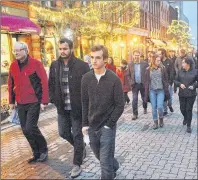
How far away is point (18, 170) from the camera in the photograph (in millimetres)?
5469

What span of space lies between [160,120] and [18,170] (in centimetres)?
392

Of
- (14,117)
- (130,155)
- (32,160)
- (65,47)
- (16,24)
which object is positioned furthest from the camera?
(16,24)

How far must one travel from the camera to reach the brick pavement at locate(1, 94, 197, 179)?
523cm

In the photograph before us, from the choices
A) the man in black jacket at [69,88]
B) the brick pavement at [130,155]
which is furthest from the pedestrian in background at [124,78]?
the man in black jacket at [69,88]

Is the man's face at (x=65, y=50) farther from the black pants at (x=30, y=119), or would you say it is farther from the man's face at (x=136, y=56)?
the man's face at (x=136, y=56)

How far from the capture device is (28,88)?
523cm

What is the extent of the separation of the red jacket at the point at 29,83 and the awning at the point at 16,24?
7.89 m

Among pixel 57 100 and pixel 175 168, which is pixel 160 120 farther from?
pixel 57 100

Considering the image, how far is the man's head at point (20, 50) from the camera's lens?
4.73 metres

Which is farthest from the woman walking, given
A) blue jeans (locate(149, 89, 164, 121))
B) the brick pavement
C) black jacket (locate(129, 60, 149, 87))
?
black jacket (locate(129, 60, 149, 87))

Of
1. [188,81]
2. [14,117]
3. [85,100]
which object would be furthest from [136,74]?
[85,100]

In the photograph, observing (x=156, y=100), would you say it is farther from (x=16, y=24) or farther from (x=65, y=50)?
(x=16, y=24)

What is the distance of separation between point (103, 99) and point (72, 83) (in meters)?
0.86

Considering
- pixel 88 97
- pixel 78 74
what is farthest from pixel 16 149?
pixel 88 97
